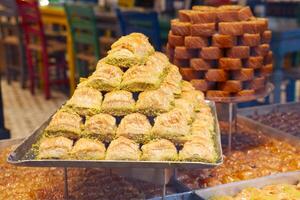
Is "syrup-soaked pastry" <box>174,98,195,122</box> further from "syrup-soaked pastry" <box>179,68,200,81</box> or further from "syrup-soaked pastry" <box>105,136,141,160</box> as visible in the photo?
"syrup-soaked pastry" <box>179,68,200,81</box>

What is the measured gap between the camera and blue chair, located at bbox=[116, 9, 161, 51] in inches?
170

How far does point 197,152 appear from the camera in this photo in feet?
4.87

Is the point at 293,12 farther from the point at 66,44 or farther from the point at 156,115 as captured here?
the point at 156,115

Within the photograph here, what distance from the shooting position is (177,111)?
1.65m

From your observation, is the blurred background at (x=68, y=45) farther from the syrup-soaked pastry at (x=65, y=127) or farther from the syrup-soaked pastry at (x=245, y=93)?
the syrup-soaked pastry at (x=65, y=127)

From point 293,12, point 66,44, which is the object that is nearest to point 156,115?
point 66,44

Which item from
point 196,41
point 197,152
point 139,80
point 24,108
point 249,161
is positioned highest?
point 196,41

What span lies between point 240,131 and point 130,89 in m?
1.15

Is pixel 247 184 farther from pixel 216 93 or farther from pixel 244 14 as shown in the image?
pixel 244 14

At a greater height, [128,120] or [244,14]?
[244,14]

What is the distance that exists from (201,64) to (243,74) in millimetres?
207

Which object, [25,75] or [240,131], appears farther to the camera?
[25,75]

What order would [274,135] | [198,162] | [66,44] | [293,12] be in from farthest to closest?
[293,12], [66,44], [274,135], [198,162]

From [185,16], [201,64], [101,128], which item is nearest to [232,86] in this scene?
[201,64]
